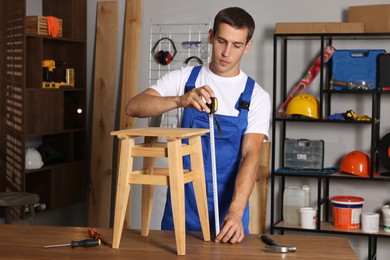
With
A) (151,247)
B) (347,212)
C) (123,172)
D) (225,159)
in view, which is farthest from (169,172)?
(347,212)

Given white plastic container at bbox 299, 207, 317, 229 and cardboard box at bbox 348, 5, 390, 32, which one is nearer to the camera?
cardboard box at bbox 348, 5, 390, 32

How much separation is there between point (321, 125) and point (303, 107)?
0.34 m

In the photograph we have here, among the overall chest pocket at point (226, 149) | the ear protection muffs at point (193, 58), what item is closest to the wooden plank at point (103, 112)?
the ear protection muffs at point (193, 58)

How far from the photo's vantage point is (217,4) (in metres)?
5.16

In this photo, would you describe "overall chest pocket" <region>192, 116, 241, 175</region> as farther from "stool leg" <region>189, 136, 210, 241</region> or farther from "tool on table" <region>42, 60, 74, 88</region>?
"tool on table" <region>42, 60, 74, 88</region>

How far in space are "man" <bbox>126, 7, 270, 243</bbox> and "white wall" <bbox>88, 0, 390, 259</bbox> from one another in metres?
2.09

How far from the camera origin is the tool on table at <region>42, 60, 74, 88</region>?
5.07m

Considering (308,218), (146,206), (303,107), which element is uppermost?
→ (303,107)

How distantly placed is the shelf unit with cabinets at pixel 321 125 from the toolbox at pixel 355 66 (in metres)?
0.09

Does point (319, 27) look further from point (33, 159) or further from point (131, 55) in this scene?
point (33, 159)

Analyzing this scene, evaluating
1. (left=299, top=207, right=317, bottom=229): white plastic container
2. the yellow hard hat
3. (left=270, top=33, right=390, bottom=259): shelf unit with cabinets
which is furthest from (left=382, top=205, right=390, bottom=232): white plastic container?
the yellow hard hat

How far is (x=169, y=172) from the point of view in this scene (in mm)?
2273

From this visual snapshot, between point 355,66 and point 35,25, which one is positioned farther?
point 35,25

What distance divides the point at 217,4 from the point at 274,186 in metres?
1.46
